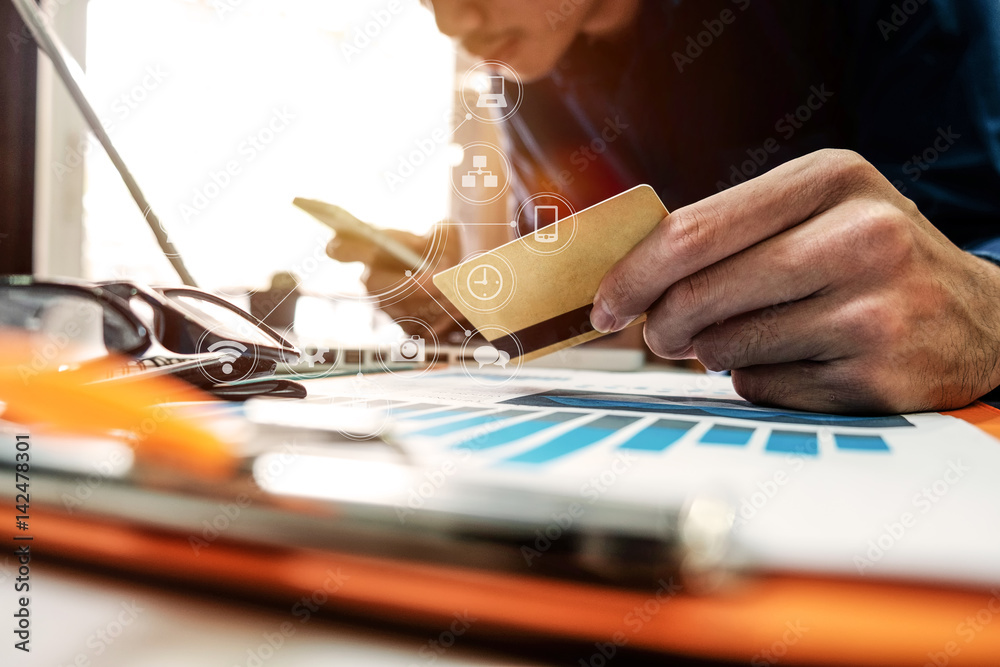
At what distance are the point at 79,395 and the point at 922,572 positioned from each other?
25cm

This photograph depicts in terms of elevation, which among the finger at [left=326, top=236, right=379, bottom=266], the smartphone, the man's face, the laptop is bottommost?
the finger at [left=326, top=236, right=379, bottom=266]

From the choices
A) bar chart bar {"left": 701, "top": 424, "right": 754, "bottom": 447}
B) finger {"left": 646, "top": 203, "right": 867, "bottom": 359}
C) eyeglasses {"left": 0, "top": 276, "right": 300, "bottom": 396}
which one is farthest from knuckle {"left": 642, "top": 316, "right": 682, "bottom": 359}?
eyeglasses {"left": 0, "top": 276, "right": 300, "bottom": 396}

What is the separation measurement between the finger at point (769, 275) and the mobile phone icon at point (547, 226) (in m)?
0.09

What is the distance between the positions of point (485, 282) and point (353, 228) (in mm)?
78

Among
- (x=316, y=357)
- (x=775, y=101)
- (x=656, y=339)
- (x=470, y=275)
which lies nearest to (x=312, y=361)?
(x=316, y=357)

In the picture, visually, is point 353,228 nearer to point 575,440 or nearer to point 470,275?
point 470,275

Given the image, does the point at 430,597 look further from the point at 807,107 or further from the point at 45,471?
the point at 807,107

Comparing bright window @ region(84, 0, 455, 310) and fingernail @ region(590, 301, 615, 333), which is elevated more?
bright window @ region(84, 0, 455, 310)

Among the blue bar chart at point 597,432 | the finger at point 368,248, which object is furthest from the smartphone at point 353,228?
the blue bar chart at point 597,432

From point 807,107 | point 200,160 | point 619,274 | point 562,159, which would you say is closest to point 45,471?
point 200,160

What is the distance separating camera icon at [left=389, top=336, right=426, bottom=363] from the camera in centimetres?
36

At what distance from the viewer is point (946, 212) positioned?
1.62 ft

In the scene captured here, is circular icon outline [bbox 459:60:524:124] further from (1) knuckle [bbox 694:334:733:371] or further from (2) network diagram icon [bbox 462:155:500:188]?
(1) knuckle [bbox 694:334:733:371]

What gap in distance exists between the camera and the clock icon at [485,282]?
0.93 ft
